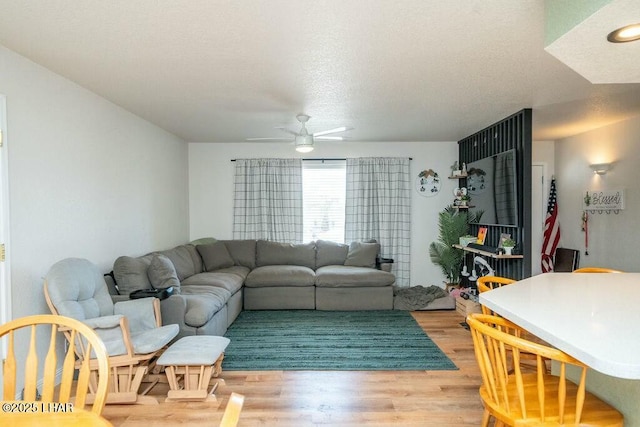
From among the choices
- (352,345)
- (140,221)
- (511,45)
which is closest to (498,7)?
(511,45)

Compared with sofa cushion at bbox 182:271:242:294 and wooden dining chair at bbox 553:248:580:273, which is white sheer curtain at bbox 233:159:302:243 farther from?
wooden dining chair at bbox 553:248:580:273

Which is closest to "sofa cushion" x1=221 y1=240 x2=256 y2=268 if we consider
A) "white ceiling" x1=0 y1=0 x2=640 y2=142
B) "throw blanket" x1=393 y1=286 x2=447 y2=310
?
"white ceiling" x1=0 y1=0 x2=640 y2=142

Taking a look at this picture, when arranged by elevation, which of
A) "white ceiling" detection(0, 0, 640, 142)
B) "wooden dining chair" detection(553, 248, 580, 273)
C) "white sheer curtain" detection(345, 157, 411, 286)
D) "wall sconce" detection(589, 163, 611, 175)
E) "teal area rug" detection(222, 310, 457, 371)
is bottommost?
"teal area rug" detection(222, 310, 457, 371)

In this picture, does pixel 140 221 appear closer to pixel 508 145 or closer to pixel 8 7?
pixel 8 7

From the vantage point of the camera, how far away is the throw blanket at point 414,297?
5.25m

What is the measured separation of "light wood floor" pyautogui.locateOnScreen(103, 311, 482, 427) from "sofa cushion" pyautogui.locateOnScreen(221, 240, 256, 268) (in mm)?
2678

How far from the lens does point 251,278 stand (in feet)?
17.4

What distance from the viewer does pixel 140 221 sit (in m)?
4.50

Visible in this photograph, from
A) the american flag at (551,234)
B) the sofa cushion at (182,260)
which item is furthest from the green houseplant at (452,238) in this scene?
the sofa cushion at (182,260)

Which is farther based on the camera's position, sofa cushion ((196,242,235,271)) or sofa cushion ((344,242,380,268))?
sofa cushion ((344,242,380,268))

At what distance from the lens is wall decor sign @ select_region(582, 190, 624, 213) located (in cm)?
484

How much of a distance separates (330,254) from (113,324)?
3.68 meters

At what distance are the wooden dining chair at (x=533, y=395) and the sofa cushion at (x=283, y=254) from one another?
14.4 feet

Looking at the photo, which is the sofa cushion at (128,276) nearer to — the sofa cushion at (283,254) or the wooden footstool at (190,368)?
the wooden footstool at (190,368)
